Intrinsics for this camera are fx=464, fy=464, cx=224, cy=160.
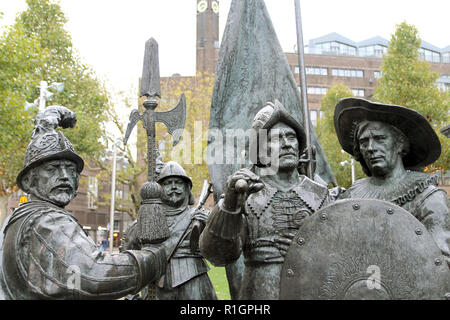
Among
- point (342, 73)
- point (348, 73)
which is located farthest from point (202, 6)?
point (348, 73)

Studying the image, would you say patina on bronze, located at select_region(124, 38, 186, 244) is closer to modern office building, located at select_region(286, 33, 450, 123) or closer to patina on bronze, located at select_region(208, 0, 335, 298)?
patina on bronze, located at select_region(208, 0, 335, 298)

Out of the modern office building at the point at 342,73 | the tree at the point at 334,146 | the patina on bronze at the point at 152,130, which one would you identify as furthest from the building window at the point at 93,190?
the patina on bronze at the point at 152,130

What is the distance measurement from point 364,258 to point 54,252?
5.76 ft

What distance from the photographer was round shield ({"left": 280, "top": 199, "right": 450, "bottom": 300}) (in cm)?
246

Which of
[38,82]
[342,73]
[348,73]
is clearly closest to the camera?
[38,82]

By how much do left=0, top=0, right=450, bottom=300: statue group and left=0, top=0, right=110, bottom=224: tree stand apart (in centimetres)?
1269

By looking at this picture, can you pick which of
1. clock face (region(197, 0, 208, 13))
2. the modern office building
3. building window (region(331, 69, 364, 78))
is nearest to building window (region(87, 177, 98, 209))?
the modern office building

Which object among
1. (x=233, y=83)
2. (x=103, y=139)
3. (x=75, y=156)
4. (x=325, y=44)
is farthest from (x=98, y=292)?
(x=325, y=44)

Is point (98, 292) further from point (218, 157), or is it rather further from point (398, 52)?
point (398, 52)

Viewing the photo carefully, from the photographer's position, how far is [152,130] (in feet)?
11.4

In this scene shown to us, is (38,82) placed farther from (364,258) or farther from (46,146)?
(364,258)

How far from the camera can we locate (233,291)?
4770mm

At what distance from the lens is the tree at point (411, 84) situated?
67.5ft
